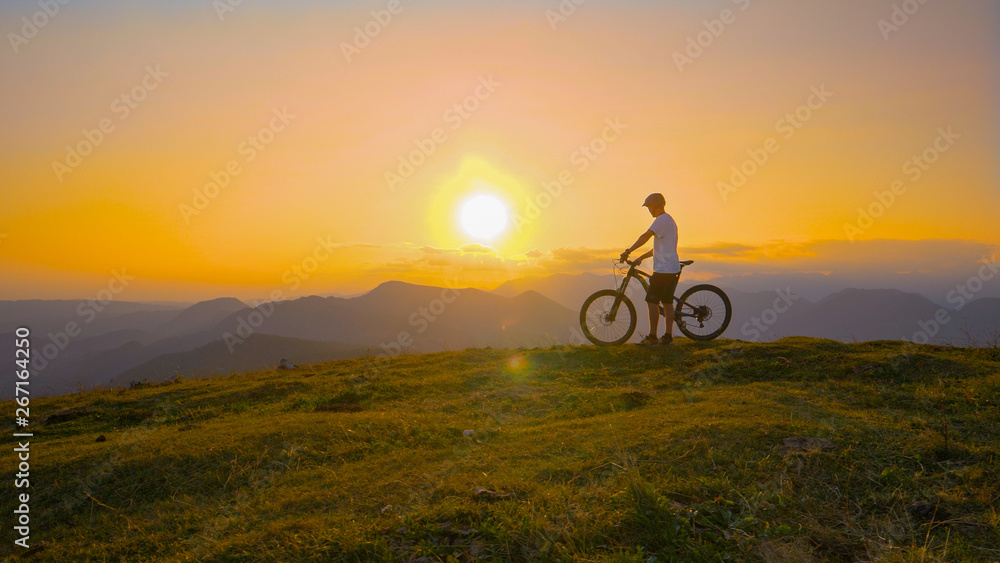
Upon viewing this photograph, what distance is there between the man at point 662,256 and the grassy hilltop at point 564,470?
2255 millimetres

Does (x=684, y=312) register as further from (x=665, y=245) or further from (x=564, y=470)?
(x=564, y=470)

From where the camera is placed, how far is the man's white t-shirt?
11117 mm

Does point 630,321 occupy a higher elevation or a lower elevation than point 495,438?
higher

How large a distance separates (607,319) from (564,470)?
25.7 feet

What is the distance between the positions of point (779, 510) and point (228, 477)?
219 inches

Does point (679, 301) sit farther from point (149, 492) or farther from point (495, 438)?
point (149, 492)

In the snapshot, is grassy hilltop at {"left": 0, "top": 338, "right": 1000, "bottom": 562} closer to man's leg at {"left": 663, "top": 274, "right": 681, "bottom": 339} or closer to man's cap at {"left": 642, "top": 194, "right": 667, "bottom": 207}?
man's leg at {"left": 663, "top": 274, "right": 681, "bottom": 339}

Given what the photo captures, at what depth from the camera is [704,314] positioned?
39.4ft

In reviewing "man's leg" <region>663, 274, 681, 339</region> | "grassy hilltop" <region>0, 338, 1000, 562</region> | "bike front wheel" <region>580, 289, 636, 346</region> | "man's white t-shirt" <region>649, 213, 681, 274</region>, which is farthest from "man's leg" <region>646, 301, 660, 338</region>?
"grassy hilltop" <region>0, 338, 1000, 562</region>

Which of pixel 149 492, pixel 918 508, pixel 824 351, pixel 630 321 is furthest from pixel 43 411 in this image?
pixel 824 351

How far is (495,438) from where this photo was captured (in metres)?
6.39

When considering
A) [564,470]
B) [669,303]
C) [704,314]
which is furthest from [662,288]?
[564,470]

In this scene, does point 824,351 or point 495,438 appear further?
point 824,351

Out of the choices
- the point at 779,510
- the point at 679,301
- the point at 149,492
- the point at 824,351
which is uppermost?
the point at 679,301
